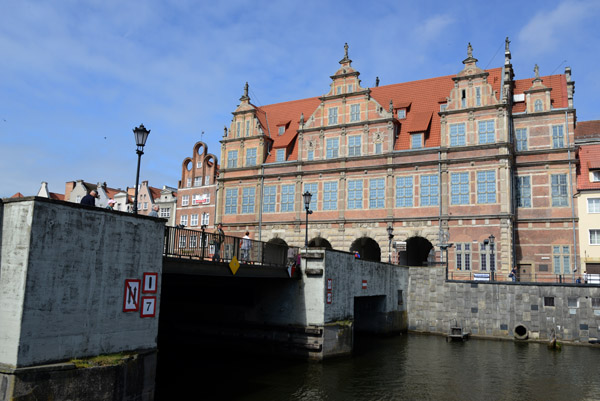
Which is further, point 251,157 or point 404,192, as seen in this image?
point 251,157

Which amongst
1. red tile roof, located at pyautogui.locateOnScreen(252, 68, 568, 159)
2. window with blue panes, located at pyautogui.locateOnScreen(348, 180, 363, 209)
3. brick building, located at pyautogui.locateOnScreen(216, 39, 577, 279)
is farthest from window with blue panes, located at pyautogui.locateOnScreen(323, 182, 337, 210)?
red tile roof, located at pyautogui.locateOnScreen(252, 68, 568, 159)

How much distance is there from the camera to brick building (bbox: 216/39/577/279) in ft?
118

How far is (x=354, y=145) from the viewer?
137ft

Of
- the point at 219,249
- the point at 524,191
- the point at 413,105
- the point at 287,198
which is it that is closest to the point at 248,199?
the point at 287,198

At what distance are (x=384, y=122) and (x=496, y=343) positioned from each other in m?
19.0

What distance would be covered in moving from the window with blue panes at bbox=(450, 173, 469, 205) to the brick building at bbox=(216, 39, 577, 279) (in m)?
0.07

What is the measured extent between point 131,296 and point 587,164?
34.2 meters

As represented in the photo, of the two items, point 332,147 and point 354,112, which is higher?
point 354,112

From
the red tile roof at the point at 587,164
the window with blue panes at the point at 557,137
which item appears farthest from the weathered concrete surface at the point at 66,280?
the red tile roof at the point at 587,164

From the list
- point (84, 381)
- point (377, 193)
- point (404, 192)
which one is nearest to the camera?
point (84, 381)

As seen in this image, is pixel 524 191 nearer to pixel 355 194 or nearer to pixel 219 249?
pixel 355 194

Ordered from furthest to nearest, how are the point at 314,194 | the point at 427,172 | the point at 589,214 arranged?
the point at 314,194
the point at 427,172
the point at 589,214

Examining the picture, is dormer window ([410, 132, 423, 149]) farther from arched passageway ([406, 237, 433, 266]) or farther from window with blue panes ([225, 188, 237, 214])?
window with blue panes ([225, 188, 237, 214])

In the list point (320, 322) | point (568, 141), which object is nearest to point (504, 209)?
point (568, 141)
